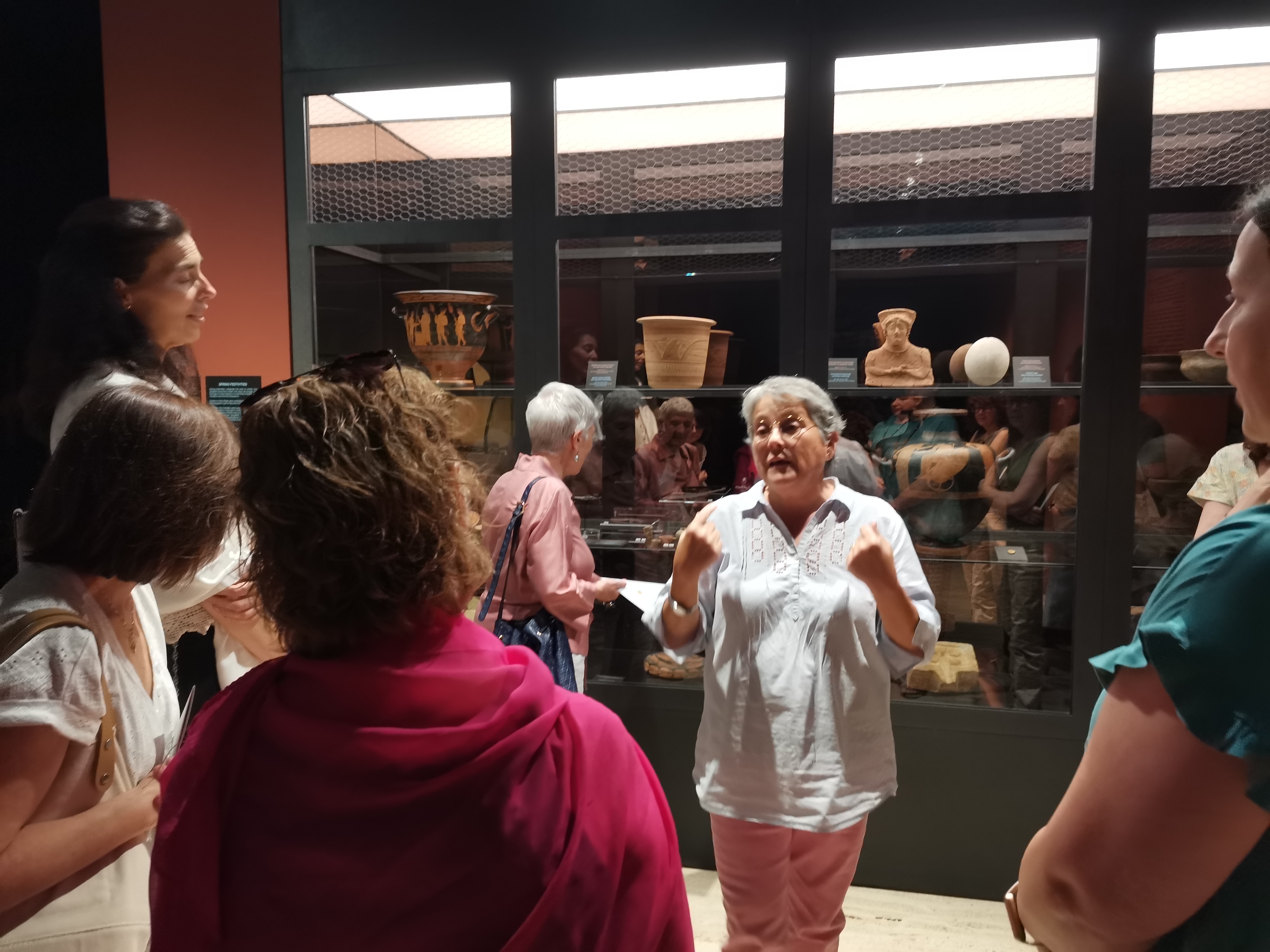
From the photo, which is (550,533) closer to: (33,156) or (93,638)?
(93,638)

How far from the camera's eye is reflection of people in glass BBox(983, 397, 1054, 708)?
2.72 metres

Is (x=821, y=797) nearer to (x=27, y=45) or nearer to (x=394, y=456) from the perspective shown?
(x=394, y=456)

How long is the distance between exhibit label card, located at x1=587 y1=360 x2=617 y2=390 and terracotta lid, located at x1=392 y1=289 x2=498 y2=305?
1.44 feet

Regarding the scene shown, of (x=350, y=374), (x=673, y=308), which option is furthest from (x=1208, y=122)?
(x=350, y=374)

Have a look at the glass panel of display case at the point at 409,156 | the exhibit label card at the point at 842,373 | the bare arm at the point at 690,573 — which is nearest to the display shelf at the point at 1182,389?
the exhibit label card at the point at 842,373

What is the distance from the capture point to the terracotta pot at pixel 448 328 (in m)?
3.02

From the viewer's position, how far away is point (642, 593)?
7.04ft

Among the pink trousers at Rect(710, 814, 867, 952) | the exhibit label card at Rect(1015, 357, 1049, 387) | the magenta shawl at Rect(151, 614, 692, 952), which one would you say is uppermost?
the exhibit label card at Rect(1015, 357, 1049, 387)

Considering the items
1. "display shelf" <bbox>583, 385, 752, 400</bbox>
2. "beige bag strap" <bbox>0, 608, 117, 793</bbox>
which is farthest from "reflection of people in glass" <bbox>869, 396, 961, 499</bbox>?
"beige bag strap" <bbox>0, 608, 117, 793</bbox>

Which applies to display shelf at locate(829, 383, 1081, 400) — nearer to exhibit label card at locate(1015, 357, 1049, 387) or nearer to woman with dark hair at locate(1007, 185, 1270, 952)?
exhibit label card at locate(1015, 357, 1049, 387)

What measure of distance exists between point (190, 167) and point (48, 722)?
278cm

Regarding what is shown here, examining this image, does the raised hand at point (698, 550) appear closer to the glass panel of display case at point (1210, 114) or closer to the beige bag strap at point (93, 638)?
the beige bag strap at point (93, 638)

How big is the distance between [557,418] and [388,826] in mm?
1942

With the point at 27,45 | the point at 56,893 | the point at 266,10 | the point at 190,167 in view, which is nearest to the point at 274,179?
the point at 190,167
